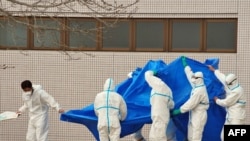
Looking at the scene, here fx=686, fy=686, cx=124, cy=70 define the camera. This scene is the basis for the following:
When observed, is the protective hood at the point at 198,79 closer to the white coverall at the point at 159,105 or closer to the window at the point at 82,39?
the white coverall at the point at 159,105

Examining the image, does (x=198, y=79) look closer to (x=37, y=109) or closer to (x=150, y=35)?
(x=37, y=109)

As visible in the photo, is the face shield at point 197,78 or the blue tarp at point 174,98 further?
the blue tarp at point 174,98

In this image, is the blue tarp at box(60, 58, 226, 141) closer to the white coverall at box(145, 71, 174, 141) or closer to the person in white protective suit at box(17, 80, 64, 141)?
the white coverall at box(145, 71, 174, 141)

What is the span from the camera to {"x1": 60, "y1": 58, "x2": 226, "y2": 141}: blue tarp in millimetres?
12156

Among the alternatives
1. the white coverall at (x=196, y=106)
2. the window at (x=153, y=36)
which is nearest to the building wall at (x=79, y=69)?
the window at (x=153, y=36)

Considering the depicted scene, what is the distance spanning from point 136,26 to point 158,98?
413cm

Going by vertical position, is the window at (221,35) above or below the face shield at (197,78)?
above

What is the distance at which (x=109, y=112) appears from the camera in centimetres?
1162

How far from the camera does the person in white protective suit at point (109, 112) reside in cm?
1162

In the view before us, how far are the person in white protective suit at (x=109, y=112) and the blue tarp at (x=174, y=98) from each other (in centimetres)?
32

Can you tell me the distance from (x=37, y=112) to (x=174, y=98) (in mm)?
2943

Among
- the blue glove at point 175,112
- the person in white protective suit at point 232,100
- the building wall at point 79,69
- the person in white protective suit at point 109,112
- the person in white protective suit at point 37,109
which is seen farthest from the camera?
the building wall at point 79,69

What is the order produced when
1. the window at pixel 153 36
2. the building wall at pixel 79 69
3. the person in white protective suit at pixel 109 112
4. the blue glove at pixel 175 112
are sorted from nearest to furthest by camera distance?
1. the person in white protective suit at pixel 109 112
2. the blue glove at pixel 175 112
3. the building wall at pixel 79 69
4. the window at pixel 153 36

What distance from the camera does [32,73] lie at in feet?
51.2
